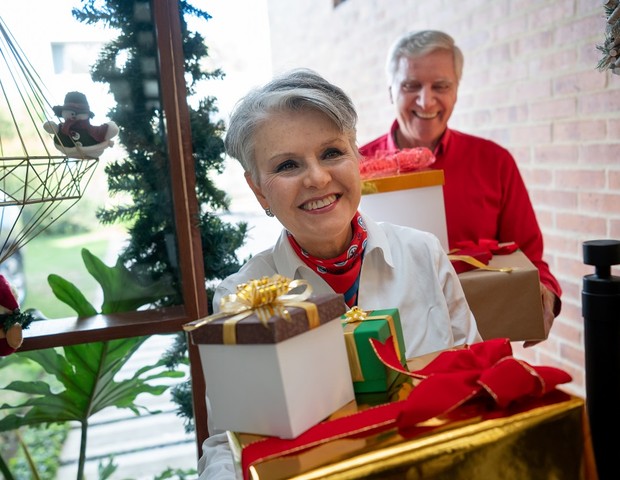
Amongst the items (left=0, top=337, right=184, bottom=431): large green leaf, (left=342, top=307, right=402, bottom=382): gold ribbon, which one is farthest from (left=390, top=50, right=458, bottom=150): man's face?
(left=342, top=307, right=402, bottom=382): gold ribbon

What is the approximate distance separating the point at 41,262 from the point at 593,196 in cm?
213

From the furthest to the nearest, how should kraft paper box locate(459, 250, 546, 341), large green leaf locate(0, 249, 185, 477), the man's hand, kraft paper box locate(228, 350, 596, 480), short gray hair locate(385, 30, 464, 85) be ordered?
1. short gray hair locate(385, 30, 464, 85)
2. the man's hand
3. large green leaf locate(0, 249, 185, 477)
4. kraft paper box locate(459, 250, 546, 341)
5. kraft paper box locate(228, 350, 596, 480)

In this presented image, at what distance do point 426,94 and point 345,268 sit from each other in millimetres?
1186

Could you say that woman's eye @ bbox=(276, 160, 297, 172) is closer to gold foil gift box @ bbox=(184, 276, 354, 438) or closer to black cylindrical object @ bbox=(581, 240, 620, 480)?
gold foil gift box @ bbox=(184, 276, 354, 438)

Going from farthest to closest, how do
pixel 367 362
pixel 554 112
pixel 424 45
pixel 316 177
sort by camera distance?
pixel 554 112 < pixel 424 45 < pixel 316 177 < pixel 367 362

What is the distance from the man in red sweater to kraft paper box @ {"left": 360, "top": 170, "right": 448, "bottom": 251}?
427 mm

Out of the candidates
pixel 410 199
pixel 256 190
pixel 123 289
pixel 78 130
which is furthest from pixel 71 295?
pixel 410 199

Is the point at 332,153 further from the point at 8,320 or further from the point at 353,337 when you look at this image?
the point at 8,320

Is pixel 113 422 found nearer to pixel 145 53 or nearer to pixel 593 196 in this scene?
pixel 145 53

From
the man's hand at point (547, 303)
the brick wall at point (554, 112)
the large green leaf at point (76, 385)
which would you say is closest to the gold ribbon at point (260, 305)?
the brick wall at point (554, 112)

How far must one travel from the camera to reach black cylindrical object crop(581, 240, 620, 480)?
902 mm

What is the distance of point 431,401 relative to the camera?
799mm

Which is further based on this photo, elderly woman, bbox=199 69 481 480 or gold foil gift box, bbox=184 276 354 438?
elderly woman, bbox=199 69 481 480

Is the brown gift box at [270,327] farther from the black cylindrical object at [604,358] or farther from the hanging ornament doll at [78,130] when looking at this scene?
the hanging ornament doll at [78,130]
